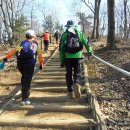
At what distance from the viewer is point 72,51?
827 centimetres

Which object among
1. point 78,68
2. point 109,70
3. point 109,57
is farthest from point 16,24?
point 78,68

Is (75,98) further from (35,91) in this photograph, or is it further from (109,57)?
(109,57)

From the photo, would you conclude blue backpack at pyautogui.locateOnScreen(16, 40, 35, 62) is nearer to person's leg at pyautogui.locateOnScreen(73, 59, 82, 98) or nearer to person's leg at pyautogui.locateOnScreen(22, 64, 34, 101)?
person's leg at pyautogui.locateOnScreen(22, 64, 34, 101)

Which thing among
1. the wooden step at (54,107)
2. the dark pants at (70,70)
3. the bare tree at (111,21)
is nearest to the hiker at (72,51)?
the dark pants at (70,70)

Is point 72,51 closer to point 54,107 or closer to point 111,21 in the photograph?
point 54,107

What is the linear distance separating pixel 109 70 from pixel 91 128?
554 centimetres

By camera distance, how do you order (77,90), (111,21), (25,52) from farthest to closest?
1. (111,21)
2. (77,90)
3. (25,52)

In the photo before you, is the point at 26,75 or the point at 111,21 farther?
the point at 111,21

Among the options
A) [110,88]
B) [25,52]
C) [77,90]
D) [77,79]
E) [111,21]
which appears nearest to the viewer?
[25,52]

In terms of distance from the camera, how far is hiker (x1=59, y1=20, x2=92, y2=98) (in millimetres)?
8234

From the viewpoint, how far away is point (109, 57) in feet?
49.6

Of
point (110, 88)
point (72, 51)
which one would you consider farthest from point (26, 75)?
point (110, 88)

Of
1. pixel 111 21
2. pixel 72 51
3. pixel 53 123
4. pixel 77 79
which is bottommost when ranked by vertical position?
pixel 53 123

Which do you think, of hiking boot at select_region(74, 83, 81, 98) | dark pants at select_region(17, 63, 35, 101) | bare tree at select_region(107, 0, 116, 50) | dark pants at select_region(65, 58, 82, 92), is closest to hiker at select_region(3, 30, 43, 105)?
dark pants at select_region(17, 63, 35, 101)
